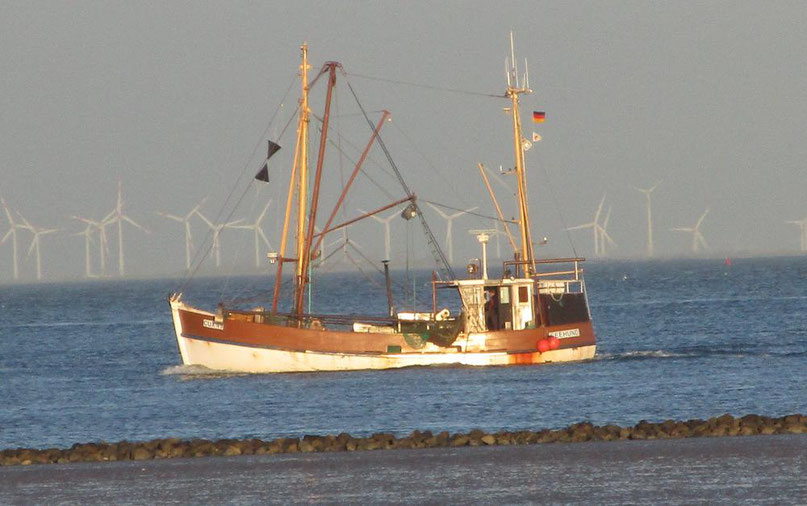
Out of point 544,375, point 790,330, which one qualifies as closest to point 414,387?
point 544,375

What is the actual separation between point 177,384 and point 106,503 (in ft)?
116

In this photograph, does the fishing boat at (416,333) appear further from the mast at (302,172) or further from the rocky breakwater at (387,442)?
the rocky breakwater at (387,442)

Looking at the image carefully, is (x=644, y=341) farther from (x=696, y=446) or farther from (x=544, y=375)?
(x=696, y=446)

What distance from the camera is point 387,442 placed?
3048cm

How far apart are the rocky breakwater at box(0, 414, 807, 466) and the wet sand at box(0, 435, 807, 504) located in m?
0.72

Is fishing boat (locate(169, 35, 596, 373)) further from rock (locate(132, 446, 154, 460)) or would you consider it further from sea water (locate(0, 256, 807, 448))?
rock (locate(132, 446, 154, 460))

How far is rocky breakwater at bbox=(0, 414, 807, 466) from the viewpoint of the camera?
30.0 meters

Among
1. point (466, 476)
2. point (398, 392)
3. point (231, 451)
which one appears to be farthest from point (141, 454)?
point (398, 392)

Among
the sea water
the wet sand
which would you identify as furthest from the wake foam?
the wet sand

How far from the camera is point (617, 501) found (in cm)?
2253

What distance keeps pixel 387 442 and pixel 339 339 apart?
2951 cm

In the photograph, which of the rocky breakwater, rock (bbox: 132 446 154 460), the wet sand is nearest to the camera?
the wet sand

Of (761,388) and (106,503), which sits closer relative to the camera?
(106,503)

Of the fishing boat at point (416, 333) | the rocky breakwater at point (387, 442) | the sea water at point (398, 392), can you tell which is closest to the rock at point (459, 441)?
the rocky breakwater at point (387, 442)
